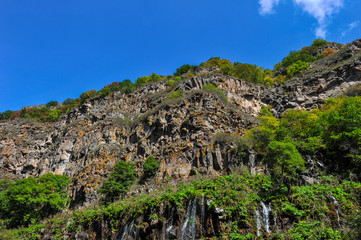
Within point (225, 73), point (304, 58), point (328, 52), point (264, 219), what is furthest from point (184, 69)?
point (264, 219)

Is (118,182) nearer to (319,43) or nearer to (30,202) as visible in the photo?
(30,202)

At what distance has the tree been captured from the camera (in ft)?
48.1

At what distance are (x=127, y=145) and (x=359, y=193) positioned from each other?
27.8m

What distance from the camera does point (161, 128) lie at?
30797 mm

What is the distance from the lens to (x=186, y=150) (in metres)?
25.4

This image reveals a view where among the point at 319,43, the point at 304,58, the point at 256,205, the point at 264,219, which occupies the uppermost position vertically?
the point at 319,43

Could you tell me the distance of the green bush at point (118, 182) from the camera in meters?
25.3

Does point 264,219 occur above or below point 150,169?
below

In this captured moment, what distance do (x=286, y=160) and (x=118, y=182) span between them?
749 inches

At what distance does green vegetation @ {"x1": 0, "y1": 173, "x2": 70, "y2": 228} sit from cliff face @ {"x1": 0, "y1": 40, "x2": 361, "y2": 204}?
220 centimetres

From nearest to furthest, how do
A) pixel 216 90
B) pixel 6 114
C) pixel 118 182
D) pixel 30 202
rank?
pixel 118 182, pixel 30 202, pixel 216 90, pixel 6 114

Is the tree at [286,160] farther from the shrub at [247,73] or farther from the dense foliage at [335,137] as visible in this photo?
the shrub at [247,73]

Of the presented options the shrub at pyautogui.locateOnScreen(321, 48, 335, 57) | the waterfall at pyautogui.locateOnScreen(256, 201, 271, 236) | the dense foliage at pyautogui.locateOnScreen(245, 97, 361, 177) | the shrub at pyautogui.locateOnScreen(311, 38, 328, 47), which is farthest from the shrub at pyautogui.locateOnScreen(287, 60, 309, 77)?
the waterfall at pyautogui.locateOnScreen(256, 201, 271, 236)

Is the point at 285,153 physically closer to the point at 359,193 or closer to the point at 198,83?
the point at 359,193
